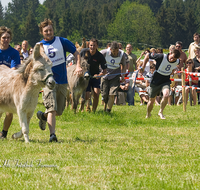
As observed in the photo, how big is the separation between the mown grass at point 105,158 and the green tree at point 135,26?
407 feet

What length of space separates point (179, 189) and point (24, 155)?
8.91ft

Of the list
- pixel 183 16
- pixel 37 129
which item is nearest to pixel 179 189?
pixel 37 129

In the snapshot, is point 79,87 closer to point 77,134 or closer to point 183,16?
point 77,134

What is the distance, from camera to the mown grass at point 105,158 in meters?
4.64

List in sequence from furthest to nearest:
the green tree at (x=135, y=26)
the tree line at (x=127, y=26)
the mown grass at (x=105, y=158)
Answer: the tree line at (x=127, y=26) < the green tree at (x=135, y=26) < the mown grass at (x=105, y=158)

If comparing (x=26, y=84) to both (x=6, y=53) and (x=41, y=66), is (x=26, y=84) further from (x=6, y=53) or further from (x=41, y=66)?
(x=6, y=53)

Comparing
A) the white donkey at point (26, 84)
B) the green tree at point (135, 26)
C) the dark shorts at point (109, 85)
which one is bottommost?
the dark shorts at point (109, 85)

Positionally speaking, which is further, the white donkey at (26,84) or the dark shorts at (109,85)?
the dark shorts at (109,85)

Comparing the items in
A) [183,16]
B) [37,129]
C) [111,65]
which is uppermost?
[183,16]

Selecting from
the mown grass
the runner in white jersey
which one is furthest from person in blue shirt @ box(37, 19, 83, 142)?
the runner in white jersey

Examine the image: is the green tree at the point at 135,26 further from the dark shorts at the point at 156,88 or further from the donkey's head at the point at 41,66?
the donkey's head at the point at 41,66

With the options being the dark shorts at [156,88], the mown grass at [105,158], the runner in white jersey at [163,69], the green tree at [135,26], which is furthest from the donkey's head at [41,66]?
the green tree at [135,26]

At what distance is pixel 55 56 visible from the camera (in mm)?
7320

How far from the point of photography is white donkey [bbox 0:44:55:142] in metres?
6.66
